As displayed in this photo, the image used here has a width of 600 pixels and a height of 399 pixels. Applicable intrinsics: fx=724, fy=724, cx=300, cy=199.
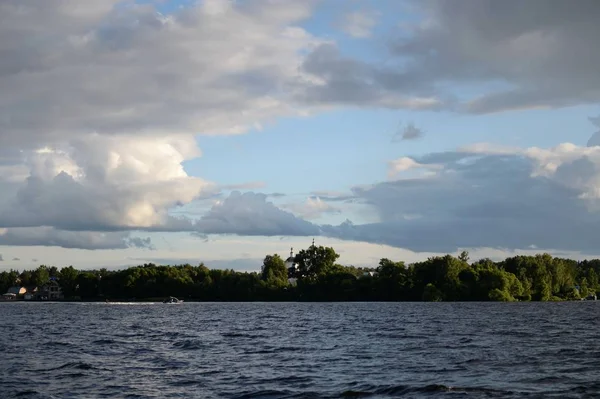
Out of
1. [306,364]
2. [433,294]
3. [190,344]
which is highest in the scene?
[433,294]

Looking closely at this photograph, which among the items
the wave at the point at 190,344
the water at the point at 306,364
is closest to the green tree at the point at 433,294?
the water at the point at 306,364

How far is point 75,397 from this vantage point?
3312cm

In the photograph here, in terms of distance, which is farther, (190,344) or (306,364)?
(190,344)

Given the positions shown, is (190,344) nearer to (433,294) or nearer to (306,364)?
(306,364)

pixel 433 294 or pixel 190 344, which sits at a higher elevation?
pixel 433 294

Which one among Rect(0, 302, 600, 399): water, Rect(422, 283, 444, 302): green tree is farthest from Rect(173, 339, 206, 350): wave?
Rect(422, 283, 444, 302): green tree

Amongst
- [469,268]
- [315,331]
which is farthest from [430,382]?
[469,268]

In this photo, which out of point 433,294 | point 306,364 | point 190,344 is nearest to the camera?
point 306,364

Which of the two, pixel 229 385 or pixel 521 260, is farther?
pixel 521 260

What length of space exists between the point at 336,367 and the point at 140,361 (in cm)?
1340

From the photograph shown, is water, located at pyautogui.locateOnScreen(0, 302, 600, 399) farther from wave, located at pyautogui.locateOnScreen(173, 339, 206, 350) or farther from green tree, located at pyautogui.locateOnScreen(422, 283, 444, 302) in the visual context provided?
green tree, located at pyautogui.locateOnScreen(422, 283, 444, 302)

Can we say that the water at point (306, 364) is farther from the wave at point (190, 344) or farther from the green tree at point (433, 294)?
the green tree at point (433, 294)

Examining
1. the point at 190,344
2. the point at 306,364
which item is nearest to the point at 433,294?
the point at 190,344

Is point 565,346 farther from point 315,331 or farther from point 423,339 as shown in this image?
point 315,331
